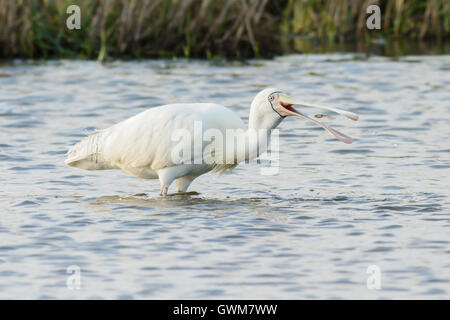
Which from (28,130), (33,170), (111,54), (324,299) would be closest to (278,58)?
(111,54)

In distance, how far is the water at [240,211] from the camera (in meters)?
6.46

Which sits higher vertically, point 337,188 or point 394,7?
point 394,7

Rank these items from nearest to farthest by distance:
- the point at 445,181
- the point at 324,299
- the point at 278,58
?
the point at 324,299 → the point at 445,181 → the point at 278,58

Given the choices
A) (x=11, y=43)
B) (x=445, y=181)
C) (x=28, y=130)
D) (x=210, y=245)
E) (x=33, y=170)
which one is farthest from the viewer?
(x=11, y=43)

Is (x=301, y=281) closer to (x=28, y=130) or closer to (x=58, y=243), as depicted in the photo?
(x=58, y=243)

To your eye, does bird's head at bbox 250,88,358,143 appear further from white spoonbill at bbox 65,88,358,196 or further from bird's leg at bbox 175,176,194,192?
bird's leg at bbox 175,176,194,192

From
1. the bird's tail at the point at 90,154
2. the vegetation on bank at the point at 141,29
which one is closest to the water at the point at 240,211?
the bird's tail at the point at 90,154

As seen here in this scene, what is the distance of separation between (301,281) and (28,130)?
6.55 m

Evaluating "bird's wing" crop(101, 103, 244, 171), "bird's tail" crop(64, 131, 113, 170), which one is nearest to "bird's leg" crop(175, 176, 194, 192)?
"bird's wing" crop(101, 103, 244, 171)

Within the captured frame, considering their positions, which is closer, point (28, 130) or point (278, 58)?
point (28, 130)

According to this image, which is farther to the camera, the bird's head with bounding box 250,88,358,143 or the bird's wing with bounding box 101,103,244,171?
the bird's wing with bounding box 101,103,244,171

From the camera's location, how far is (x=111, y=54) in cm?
1692

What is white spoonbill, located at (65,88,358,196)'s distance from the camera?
8375mm

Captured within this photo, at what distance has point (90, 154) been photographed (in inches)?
355
